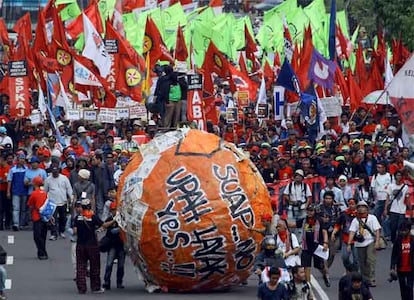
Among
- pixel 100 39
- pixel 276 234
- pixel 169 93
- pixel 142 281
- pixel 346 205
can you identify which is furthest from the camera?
pixel 100 39

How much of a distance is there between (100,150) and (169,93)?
297 cm

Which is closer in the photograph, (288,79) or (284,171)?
(284,171)

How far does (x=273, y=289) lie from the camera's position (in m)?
21.5

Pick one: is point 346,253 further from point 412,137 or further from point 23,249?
point 23,249

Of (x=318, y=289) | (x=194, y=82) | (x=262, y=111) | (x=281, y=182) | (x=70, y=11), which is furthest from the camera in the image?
(x=70, y=11)

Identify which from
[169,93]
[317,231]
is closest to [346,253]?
[317,231]

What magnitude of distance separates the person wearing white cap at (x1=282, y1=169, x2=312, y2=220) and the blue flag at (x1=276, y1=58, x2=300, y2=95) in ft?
28.0

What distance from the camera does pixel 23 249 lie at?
31312mm

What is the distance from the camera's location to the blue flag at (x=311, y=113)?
37.6 m

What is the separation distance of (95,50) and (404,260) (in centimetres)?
1919

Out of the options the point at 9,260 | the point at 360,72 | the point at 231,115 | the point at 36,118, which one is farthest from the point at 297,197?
the point at 360,72

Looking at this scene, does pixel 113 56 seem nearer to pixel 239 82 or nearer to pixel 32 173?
pixel 239 82

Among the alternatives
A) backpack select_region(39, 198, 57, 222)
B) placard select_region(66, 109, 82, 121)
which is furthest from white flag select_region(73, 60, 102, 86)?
backpack select_region(39, 198, 57, 222)

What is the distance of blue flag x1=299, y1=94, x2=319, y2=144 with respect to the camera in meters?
37.6
